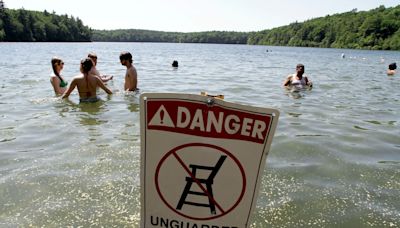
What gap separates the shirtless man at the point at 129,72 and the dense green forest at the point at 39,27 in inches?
3676

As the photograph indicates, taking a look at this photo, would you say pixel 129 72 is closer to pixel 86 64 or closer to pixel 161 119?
pixel 86 64

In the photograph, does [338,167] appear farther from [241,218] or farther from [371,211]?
[241,218]

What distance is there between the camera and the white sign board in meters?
1.77

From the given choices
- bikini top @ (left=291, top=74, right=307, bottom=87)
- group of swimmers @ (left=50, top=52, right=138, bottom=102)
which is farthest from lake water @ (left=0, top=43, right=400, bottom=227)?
bikini top @ (left=291, top=74, right=307, bottom=87)

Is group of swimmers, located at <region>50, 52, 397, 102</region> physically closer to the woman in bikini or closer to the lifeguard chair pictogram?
the woman in bikini

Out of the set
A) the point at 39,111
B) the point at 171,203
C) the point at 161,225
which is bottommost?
the point at 39,111

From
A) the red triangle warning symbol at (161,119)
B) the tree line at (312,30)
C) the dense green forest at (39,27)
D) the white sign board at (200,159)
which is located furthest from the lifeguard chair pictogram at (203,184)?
the tree line at (312,30)

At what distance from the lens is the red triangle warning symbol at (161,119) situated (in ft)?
5.97

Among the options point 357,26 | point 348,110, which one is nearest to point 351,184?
point 348,110

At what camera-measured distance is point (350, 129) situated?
24.5 feet

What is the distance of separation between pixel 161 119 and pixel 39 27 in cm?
12245

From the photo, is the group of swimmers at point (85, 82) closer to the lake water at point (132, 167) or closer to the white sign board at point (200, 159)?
the lake water at point (132, 167)

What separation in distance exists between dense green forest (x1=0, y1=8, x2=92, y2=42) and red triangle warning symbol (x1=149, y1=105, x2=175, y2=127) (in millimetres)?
102510

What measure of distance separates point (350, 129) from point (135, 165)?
467cm
